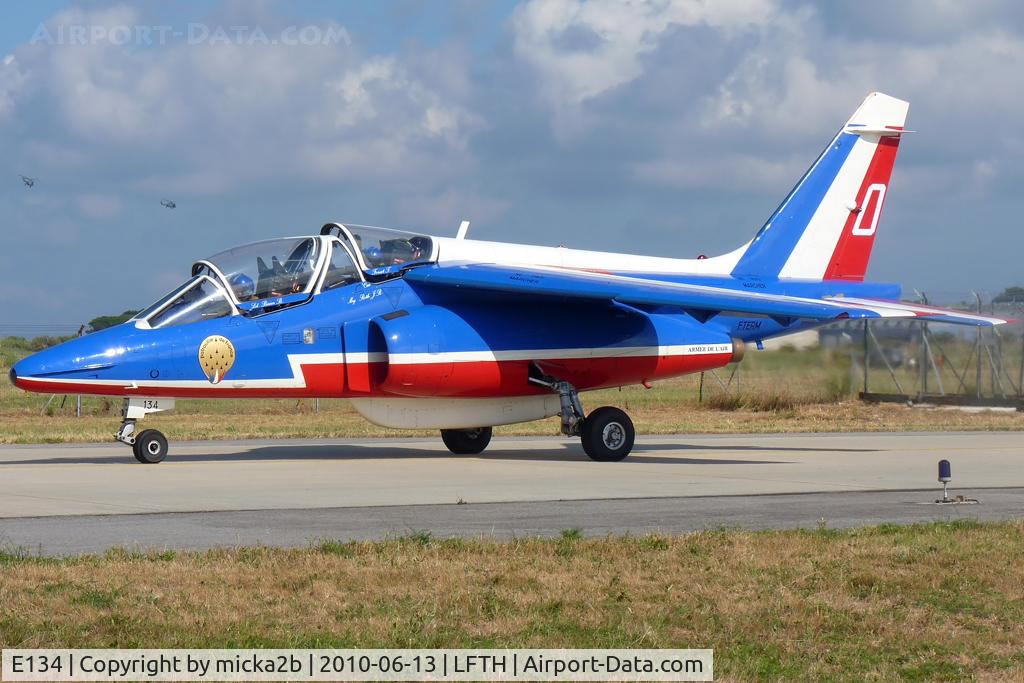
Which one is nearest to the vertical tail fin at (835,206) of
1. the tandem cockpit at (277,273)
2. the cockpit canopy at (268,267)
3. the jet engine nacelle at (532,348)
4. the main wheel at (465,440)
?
the jet engine nacelle at (532,348)

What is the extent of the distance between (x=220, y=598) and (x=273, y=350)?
976 cm

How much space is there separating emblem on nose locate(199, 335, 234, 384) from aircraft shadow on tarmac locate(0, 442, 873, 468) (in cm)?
184

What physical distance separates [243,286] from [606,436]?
218 inches

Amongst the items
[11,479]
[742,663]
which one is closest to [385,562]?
[742,663]

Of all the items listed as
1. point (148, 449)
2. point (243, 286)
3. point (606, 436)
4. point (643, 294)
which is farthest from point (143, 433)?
point (643, 294)

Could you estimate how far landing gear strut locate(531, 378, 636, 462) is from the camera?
18.5 metres

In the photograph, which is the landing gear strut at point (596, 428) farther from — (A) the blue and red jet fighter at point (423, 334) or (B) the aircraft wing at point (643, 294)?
(B) the aircraft wing at point (643, 294)

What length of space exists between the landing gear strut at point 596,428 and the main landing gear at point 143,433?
524 cm

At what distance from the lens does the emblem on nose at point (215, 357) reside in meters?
16.5

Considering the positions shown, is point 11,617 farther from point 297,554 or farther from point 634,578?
point 634,578

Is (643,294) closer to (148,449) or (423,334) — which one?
(423,334)

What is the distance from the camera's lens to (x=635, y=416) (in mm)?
32125

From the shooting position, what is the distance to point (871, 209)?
894 inches

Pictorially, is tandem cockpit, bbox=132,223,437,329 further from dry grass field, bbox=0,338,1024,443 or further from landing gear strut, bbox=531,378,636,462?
dry grass field, bbox=0,338,1024,443
